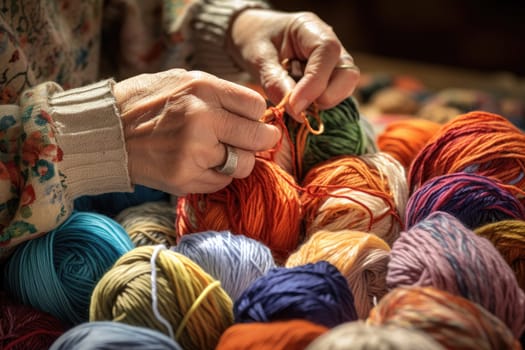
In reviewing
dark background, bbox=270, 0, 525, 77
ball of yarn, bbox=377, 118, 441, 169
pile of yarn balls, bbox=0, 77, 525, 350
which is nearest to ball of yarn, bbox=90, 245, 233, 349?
pile of yarn balls, bbox=0, 77, 525, 350

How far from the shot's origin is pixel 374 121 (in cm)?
150

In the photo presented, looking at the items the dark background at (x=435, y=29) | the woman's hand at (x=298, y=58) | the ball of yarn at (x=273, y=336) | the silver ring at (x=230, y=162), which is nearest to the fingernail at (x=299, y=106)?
the woman's hand at (x=298, y=58)

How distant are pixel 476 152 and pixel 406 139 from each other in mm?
174

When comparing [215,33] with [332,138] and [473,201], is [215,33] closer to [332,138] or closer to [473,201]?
[332,138]

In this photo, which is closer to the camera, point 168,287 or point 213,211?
point 168,287

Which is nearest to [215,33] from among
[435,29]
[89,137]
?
[89,137]

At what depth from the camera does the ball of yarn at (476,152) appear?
0.69 meters

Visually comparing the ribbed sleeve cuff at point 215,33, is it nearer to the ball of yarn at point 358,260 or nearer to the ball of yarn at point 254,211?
the ball of yarn at point 254,211

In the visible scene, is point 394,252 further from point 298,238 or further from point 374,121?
point 374,121

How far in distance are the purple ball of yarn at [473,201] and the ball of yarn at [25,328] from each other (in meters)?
0.43

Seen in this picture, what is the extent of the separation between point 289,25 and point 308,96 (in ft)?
0.56

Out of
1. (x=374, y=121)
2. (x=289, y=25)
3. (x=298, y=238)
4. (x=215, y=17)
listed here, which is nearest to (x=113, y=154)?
(x=298, y=238)

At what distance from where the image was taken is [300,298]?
1.73 ft

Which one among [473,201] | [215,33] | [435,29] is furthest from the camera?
[435,29]
